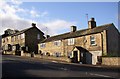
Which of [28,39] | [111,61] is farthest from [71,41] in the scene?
[28,39]

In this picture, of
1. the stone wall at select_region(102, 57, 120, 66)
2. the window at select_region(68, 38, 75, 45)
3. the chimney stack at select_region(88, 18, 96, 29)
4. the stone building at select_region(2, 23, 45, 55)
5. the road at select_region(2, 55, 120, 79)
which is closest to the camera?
the road at select_region(2, 55, 120, 79)

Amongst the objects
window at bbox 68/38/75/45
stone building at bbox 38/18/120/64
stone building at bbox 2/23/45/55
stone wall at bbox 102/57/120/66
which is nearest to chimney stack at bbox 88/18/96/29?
stone building at bbox 38/18/120/64

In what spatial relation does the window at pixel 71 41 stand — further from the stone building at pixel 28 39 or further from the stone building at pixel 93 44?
the stone building at pixel 28 39

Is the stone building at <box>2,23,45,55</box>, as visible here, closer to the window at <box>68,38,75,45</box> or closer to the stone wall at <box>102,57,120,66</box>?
the window at <box>68,38,75,45</box>

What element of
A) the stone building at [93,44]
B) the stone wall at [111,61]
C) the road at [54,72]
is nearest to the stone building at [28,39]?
the stone building at [93,44]

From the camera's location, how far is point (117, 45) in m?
43.2

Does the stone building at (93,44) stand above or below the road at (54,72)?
above

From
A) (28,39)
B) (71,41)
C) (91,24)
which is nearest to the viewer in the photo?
(91,24)

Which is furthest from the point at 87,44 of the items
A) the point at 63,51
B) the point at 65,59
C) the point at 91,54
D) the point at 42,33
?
the point at 42,33

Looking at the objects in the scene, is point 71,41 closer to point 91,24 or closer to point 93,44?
point 91,24

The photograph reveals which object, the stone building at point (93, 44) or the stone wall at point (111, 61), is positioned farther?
the stone building at point (93, 44)

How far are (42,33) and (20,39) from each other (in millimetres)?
7103

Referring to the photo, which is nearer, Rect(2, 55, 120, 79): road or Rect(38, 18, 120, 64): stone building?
Rect(2, 55, 120, 79): road

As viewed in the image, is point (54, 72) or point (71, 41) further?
point (71, 41)
